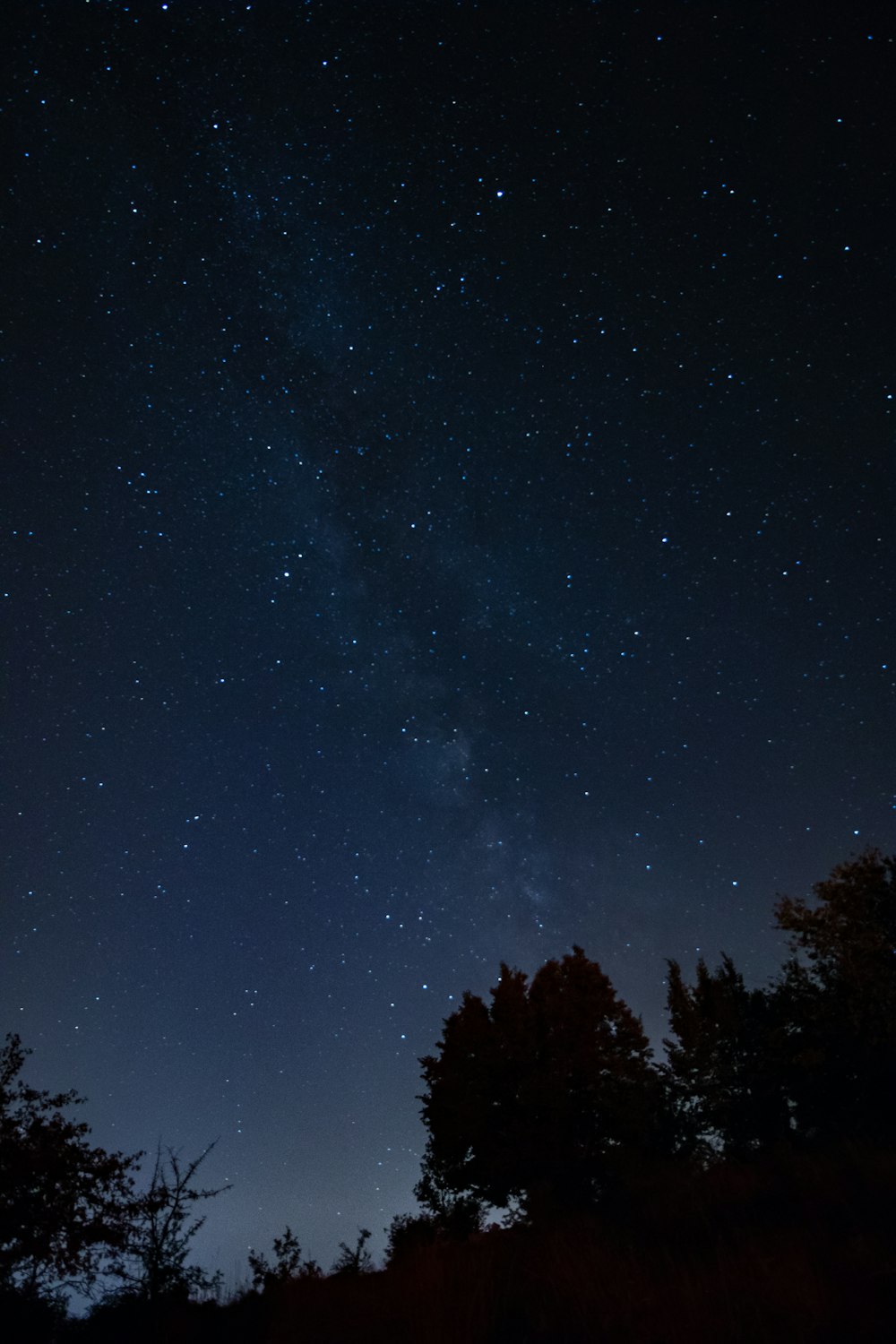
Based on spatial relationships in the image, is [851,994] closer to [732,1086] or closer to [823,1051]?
[823,1051]

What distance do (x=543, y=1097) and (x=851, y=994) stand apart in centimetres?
1060

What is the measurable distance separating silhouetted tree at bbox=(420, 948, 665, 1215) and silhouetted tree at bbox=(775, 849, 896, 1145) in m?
5.94

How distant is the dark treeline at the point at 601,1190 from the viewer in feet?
15.4

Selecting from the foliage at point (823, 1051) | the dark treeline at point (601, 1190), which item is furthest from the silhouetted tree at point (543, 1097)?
the foliage at point (823, 1051)

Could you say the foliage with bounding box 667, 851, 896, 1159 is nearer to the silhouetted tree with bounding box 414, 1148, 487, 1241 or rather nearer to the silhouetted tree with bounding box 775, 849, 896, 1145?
the silhouetted tree with bounding box 775, 849, 896, 1145

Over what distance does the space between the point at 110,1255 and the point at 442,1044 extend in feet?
53.3

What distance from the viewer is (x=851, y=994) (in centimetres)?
1945

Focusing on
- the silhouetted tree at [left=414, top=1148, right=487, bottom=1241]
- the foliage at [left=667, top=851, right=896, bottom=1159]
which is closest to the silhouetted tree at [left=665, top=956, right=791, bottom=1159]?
the foliage at [left=667, top=851, right=896, bottom=1159]

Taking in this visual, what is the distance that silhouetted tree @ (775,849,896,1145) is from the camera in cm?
1897

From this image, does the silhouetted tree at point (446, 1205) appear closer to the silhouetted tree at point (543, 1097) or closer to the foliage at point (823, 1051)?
the silhouetted tree at point (543, 1097)

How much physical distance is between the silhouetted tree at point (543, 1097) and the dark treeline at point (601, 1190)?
8 cm

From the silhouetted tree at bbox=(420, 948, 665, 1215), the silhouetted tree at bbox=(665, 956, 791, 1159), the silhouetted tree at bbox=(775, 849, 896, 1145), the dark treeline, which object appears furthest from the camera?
the silhouetted tree at bbox=(665, 956, 791, 1159)

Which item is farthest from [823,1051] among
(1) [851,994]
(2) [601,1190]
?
(2) [601,1190]

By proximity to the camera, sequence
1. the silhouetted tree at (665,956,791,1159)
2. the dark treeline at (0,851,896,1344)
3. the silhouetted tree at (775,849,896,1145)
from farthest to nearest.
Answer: the silhouetted tree at (665,956,791,1159) < the silhouetted tree at (775,849,896,1145) < the dark treeline at (0,851,896,1344)
